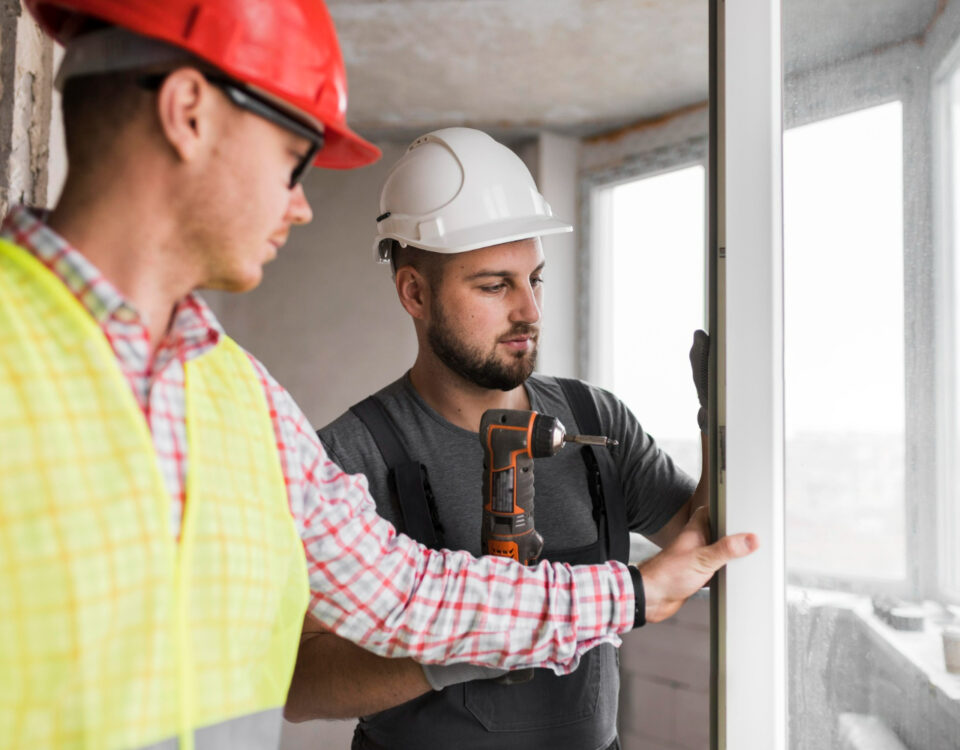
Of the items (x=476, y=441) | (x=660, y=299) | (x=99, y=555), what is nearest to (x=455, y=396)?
(x=476, y=441)

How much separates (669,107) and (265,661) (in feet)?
11.2

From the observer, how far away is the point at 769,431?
1006mm

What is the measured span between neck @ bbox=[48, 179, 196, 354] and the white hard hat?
2.72ft

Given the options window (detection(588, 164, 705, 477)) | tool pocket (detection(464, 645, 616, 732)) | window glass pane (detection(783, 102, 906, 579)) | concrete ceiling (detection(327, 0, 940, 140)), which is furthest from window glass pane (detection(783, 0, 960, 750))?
window (detection(588, 164, 705, 477))

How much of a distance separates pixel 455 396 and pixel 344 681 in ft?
1.90

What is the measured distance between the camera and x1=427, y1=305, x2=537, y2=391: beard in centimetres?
158

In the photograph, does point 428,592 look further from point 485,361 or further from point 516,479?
point 485,361

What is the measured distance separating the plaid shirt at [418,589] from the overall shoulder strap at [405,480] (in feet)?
1.08

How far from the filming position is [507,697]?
4.66ft

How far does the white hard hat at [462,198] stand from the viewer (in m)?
1.59

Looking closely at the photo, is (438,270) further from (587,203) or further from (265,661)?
(587,203)

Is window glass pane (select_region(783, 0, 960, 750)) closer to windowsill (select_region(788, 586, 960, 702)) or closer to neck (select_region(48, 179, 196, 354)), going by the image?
windowsill (select_region(788, 586, 960, 702))

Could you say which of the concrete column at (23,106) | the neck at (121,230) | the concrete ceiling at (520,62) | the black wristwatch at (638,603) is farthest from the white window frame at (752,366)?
the concrete ceiling at (520,62)

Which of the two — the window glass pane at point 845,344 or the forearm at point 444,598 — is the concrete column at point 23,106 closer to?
the forearm at point 444,598
